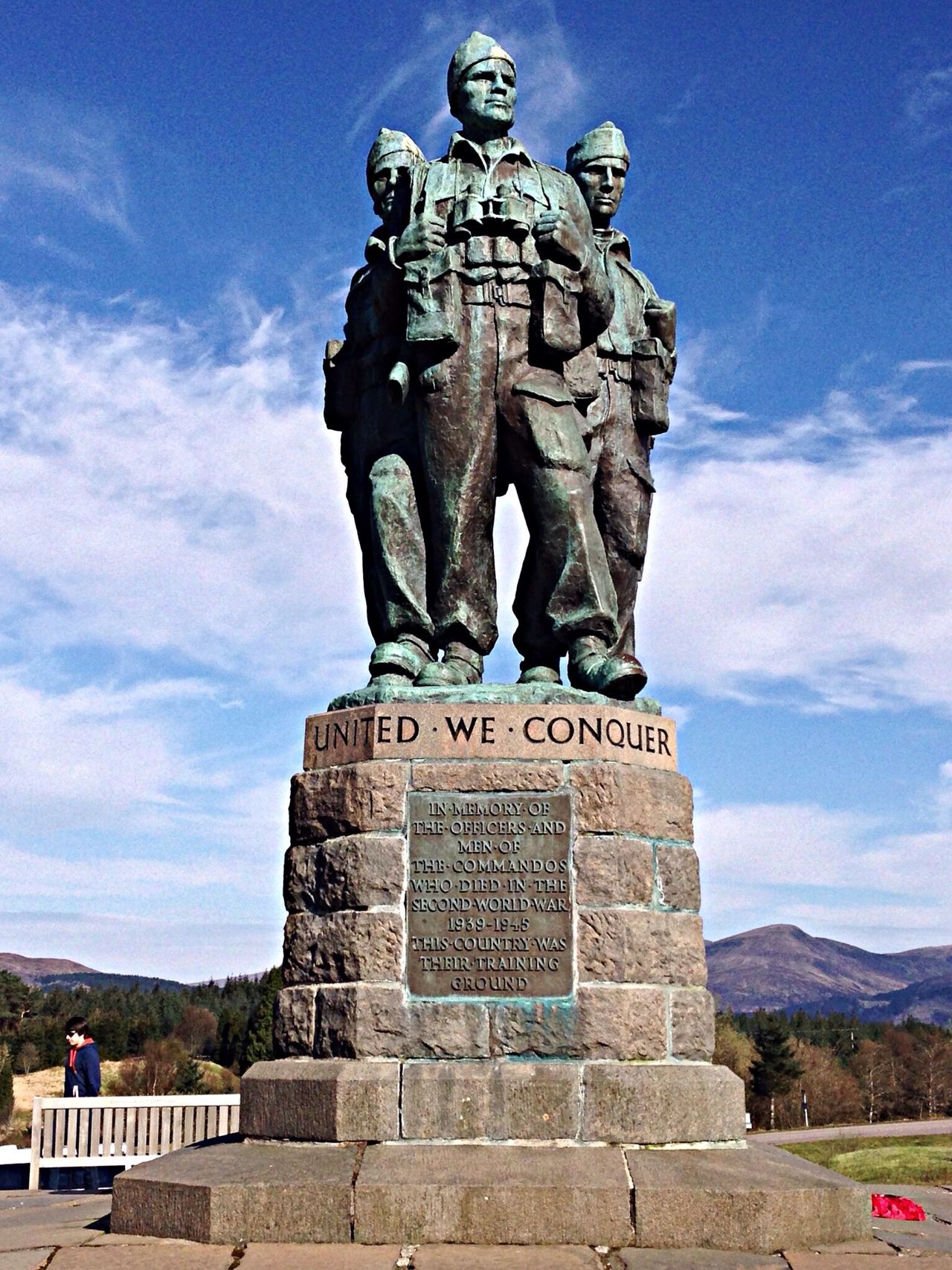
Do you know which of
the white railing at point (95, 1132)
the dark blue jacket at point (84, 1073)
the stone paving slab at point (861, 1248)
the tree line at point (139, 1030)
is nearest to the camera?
the stone paving slab at point (861, 1248)

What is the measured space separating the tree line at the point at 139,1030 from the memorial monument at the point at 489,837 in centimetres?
3822

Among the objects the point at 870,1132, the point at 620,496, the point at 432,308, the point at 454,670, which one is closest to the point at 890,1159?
the point at 620,496

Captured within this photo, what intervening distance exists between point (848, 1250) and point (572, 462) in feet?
12.1

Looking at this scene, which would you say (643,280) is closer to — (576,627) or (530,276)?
(530,276)

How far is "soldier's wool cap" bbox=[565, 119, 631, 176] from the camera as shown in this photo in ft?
28.3

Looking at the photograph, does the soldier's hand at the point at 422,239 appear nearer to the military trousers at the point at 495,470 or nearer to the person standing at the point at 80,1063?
the military trousers at the point at 495,470

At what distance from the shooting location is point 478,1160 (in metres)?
5.41

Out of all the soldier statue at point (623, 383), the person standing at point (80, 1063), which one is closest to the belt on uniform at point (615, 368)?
the soldier statue at point (623, 383)

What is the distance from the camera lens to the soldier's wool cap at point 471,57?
24.5ft

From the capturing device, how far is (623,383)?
8.18 meters


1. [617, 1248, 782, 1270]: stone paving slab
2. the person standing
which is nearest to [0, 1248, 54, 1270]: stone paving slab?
[617, 1248, 782, 1270]: stone paving slab

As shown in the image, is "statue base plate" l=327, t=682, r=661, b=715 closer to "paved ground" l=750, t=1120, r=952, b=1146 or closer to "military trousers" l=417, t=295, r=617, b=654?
"military trousers" l=417, t=295, r=617, b=654

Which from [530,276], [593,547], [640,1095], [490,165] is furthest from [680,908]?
[490,165]

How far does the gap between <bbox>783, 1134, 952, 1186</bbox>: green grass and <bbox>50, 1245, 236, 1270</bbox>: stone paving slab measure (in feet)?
18.7
